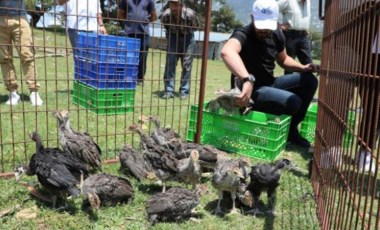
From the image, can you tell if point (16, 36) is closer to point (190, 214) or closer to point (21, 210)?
point (21, 210)

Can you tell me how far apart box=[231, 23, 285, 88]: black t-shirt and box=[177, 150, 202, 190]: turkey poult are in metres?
2.11

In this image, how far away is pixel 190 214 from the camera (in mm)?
3951

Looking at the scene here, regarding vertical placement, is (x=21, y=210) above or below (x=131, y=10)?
below

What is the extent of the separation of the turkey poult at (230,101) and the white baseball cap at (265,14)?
2.70 ft

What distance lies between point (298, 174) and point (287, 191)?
633mm

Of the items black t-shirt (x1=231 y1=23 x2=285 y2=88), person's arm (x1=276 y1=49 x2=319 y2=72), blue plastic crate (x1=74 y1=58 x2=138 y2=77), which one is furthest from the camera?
blue plastic crate (x1=74 y1=58 x2=138 y2=77)

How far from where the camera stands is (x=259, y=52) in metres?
5.89

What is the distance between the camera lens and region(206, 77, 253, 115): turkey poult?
555 cm

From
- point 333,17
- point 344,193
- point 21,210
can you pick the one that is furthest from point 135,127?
point 344,193

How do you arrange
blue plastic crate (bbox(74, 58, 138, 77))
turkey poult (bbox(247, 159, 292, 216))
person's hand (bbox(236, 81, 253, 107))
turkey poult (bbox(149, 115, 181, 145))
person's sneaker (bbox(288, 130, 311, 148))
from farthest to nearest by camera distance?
1. blue plastic crate (bbox(74, 58, 138, 77))
2. person's sneaker (bbox(288, 130, 311, 148))
3. person's hand (bbox(236, 81, 253, 107))
4. turkey poult (bbox(149, 115, 181, 145))
5. turkey poult (bbox(247, 159, 292, 216))

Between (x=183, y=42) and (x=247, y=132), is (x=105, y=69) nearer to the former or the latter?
(x=183, y=42)

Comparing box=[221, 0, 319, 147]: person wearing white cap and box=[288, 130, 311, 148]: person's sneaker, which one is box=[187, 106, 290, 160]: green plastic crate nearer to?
box=[221, 0, 319, 147]: person wearing white cap

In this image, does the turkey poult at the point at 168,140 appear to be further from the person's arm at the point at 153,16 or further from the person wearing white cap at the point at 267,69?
the person's arm at the point at 153,16

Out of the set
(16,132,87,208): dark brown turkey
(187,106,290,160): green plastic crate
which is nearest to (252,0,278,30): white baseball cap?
(187,106,290,160): green plastic crate
